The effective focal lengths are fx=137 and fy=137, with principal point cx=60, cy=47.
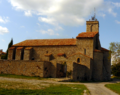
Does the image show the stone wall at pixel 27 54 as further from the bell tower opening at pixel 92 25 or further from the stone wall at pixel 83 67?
the bell tower opening at pixel 92 25

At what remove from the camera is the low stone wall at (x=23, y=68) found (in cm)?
2691

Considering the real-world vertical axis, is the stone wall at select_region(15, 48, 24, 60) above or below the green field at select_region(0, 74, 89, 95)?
above

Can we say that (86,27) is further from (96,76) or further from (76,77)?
(76,77)

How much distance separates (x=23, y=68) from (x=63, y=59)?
1025cm

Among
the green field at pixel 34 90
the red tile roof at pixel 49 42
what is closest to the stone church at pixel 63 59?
the red tile roof at pixel 49 42

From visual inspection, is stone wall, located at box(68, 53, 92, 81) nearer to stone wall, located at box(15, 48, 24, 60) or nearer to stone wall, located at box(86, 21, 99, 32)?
stone wall, located at box(15, 48, 24, 60)

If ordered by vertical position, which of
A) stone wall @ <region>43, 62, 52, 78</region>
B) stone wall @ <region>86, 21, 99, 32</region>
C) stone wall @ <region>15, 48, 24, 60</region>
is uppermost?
stone wall @ <region>86, 21, 99, 32</region>

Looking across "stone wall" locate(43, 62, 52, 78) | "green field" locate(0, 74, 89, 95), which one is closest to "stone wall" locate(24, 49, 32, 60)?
"stone wall" locate(43, 62, 52, 78)

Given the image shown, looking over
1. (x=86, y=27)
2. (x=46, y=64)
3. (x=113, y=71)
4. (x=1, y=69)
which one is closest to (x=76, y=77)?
(x=46, y=64)

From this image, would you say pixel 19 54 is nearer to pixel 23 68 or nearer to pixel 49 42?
pixel 49 42

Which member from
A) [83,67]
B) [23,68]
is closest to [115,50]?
[83,67]

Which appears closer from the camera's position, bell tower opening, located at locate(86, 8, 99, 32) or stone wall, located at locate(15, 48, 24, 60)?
stone wall, located at locate(15, 48, 24, 60)

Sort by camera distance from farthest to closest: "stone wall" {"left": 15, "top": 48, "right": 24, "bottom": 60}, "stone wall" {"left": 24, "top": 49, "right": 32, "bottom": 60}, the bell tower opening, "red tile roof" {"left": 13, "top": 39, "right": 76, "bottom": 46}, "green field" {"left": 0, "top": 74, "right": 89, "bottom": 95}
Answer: the bell tower opening, "stone wall" {"left": 15, "top": 48, "right": 24, "bottom": 60}, "stone wall" {"left": 24, "top": 49, "right": 32, "bottom": 60}, "red tile roof" {"left": 13, "top": 39, "right": 76, "bottom": 46}, "green field" {"left": 0, "top": 74, "right": 89, "bottom": 95}

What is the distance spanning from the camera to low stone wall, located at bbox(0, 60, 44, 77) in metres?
26.9
